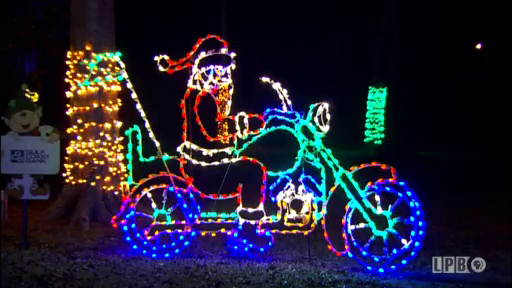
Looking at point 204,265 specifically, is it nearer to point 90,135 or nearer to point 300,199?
point 300,199

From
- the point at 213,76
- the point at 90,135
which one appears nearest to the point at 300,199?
the point at 213,76

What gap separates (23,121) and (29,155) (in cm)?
42

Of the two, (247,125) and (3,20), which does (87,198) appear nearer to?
(247,125)

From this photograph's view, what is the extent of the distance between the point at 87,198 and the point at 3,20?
206 inches

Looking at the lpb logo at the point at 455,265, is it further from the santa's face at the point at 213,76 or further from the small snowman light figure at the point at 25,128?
the small snowman light figure at the point at 25,128

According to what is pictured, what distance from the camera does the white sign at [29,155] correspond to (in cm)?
680

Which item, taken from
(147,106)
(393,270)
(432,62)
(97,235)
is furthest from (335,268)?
(432,62)

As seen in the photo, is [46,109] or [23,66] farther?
[46,109]

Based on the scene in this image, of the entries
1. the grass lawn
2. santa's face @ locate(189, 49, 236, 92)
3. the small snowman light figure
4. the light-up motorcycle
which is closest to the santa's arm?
the light-up motorcycle

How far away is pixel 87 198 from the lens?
8938 mm

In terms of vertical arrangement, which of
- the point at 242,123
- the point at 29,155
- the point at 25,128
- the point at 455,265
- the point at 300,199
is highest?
the point at 242,123

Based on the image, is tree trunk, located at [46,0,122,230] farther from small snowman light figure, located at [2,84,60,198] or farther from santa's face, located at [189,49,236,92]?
santa's face, located at [189,49,236,92]

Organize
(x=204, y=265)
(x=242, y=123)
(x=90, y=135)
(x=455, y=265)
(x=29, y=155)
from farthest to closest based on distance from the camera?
(x=90, y=135)
(x=242, y=123)
(x=455, y=265)
(x=29, y=155)
(x=204, y=265)

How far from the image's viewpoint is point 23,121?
6945 mm
